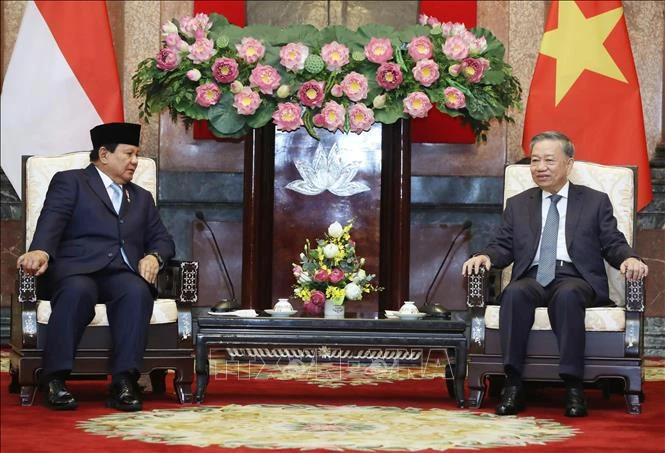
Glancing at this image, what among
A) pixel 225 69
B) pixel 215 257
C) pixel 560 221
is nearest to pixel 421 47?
pixel 225 69

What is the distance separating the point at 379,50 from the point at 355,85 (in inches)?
8.2

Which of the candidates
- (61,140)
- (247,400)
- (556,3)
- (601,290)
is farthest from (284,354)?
(556,3)

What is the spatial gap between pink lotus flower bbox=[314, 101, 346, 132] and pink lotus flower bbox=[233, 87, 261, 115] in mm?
314

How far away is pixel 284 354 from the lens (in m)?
5.51

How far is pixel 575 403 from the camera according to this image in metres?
5.16

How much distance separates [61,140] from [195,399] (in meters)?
2.49

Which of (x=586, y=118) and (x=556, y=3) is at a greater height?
(x=556, y=3)

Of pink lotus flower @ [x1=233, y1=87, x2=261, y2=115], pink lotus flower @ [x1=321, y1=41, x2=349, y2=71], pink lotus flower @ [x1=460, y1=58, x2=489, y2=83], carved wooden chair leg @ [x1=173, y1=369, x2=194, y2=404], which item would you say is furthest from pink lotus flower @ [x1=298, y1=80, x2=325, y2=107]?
carved wooden chair leg @ [x1=173, y1=369, x2=194, y2=404]

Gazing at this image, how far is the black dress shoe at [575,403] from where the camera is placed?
16.8 feet

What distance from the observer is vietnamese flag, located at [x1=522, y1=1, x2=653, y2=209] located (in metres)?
7.32

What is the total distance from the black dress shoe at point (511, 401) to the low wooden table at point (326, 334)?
0.25 m

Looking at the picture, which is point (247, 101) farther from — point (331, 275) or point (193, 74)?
point (331, 275)

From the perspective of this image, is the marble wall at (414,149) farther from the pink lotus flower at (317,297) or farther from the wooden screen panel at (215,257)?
the pink lotus flower at (317,297)

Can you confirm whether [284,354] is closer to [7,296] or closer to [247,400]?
[247,400]
